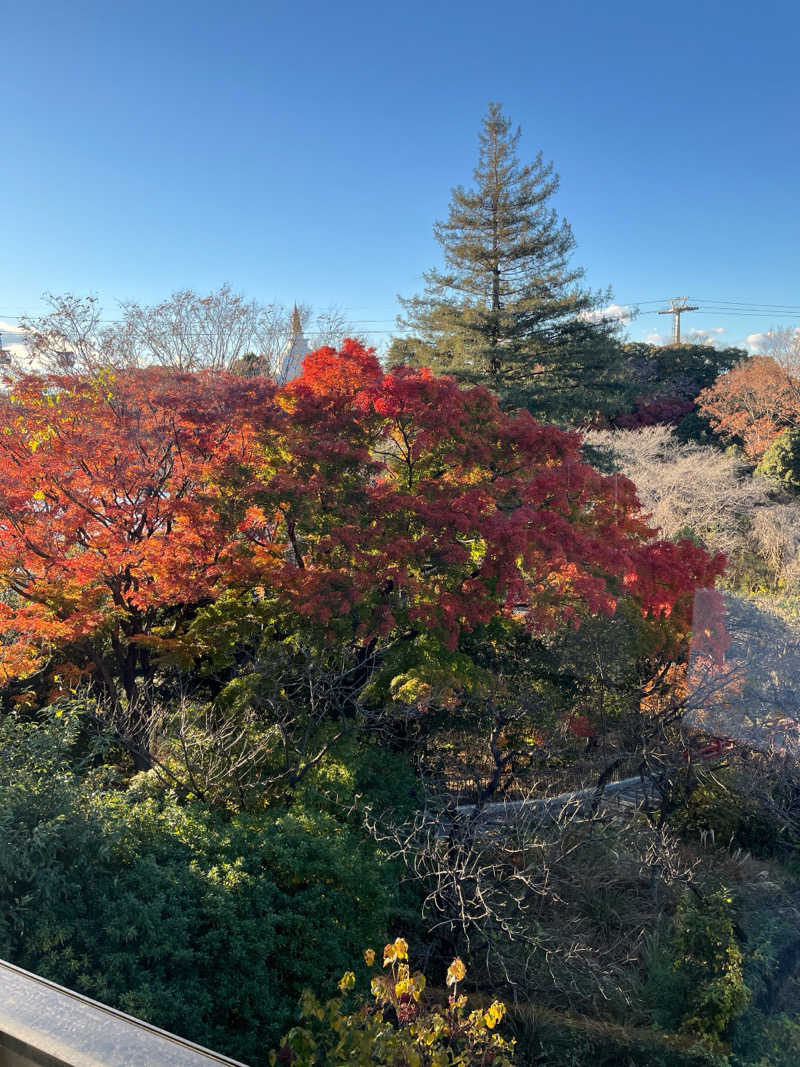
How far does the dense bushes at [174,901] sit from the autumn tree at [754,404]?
12.9 m

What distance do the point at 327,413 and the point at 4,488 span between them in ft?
Answer: 7.38

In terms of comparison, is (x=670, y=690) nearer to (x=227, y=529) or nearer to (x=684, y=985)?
(x=684, y=985)

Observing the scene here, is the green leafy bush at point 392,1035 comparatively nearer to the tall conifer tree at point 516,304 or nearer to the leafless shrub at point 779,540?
the leafless shrub at point 779,540

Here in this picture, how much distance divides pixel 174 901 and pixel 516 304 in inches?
487

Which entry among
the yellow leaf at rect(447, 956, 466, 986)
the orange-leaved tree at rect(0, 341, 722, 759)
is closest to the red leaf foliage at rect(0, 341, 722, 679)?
the orange-leaved tree at rect(0, 341, 722, 759)

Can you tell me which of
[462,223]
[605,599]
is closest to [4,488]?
[605,599]

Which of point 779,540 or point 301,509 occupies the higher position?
point 301,509

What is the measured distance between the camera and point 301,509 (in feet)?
15.7

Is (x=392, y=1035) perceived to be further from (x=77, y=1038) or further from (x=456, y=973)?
(x=77, y=1038)

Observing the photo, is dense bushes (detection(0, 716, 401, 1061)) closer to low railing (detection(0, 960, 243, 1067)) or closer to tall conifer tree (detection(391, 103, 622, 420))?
low railing (detection(0, 960, 243, 1067))

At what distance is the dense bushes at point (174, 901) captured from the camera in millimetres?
2738

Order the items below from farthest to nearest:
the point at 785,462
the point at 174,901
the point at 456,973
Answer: the point at 785,462, the point at 174,901, the point at 456,973

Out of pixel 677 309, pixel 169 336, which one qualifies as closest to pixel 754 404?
pixel 677 309

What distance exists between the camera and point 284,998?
10.1ft
